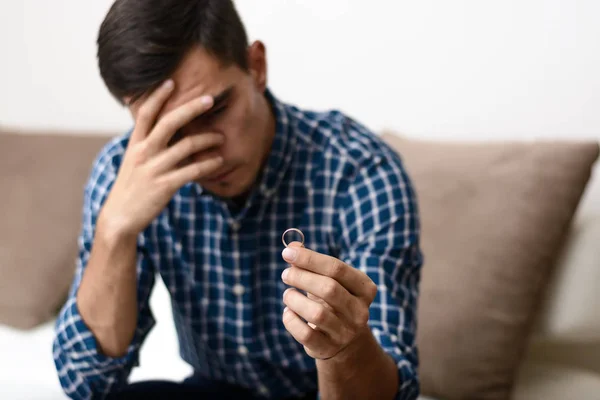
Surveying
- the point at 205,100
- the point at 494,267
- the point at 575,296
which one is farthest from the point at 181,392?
the point at 575,296

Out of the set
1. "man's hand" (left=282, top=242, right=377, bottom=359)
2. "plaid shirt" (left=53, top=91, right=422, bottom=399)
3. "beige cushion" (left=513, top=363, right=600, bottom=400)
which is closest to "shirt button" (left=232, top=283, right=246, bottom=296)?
"plaid shirt" (left=53, top=91, right=422, bottom=399)

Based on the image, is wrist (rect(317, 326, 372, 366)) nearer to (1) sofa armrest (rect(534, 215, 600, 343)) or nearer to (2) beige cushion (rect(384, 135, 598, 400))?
(2) beige cushion (rect(384, 135, 598, 400))

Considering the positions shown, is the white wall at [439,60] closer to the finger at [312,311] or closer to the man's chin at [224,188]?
the man's chin at [224,188]

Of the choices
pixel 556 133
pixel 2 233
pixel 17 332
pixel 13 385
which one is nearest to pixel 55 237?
pixel 2 233

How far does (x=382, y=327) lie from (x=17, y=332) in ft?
3.34

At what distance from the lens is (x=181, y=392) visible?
3.32ft

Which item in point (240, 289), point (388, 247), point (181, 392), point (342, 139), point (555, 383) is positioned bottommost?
point (555, 383)

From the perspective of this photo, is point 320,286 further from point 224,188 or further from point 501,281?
point 501,281

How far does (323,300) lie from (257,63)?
Answer: 1.60ft

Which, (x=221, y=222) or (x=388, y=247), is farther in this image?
(x=221, y=222)

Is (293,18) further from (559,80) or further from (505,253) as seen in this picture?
(505,253)

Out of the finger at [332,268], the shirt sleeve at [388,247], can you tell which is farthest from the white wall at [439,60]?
the finger at [332,268]

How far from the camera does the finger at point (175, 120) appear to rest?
0.83 m

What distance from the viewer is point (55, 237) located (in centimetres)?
157
